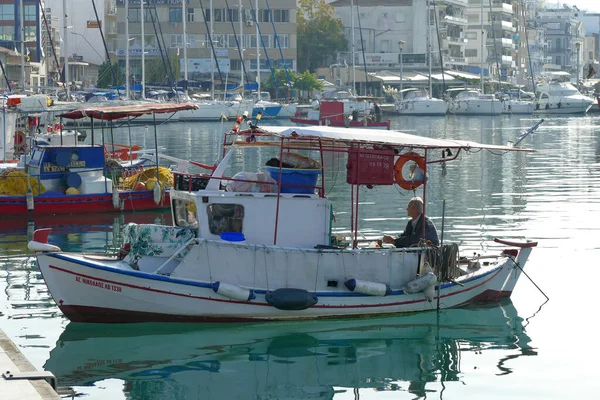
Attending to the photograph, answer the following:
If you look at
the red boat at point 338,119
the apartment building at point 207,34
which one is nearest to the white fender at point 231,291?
the red boat at point 338,119

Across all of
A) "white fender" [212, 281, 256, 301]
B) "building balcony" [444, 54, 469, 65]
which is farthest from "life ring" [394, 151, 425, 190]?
"building balcony" [444, 54, 469, 65]

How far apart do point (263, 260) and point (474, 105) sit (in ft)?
308

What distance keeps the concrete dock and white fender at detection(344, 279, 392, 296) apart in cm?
580

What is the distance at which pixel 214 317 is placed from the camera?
1694 cm

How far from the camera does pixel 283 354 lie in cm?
1582

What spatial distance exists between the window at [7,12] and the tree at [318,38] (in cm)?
3692

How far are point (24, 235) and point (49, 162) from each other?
3571 mm

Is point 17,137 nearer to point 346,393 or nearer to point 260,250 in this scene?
point 260,250

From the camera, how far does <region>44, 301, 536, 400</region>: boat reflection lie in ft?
47.3

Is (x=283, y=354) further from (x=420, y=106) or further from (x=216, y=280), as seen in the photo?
(x=420, y=106)

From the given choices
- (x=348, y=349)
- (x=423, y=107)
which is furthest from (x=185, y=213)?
(x=423, y=107)

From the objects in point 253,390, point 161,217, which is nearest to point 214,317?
point 253,390

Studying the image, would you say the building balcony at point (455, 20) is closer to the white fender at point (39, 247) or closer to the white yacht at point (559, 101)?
the white yacht at point (559, 101)

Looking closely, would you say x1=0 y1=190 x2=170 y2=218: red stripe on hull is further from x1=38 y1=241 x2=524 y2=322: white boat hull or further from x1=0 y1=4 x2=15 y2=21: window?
x1=0 y1=4 x2=15 y2=21: window
